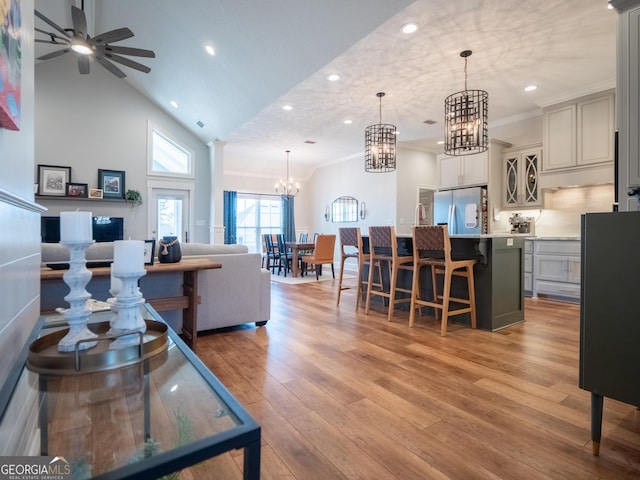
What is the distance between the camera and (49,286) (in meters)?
2.40

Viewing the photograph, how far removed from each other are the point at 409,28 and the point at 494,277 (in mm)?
2481

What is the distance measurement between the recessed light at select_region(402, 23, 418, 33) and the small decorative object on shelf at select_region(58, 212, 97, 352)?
124 inches

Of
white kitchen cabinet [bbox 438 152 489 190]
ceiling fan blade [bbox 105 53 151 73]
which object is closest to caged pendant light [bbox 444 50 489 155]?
white kitchen cabinet [bbox 438 152 489 190]

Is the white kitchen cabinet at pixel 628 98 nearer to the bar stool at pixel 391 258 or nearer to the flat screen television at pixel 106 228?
the bar stool at pixel 391 258

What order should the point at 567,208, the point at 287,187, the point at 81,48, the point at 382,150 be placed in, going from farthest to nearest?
the point at 287,187, the point at 567,208, the point at 382,150, the point at 81,48

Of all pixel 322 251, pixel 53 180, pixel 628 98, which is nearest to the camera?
pixel 628 98

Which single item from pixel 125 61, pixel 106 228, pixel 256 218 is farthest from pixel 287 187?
pixel 125 61

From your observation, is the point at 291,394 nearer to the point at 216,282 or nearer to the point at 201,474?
the point at 201,474

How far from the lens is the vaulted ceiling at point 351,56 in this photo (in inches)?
120

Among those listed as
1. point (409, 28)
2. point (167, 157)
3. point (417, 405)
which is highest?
point (409, 28)

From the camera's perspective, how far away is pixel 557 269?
4.68 meters

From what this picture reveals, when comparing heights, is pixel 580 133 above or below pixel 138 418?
above

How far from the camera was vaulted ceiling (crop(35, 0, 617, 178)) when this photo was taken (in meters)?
3.06

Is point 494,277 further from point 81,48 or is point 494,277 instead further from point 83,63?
point 83,63
